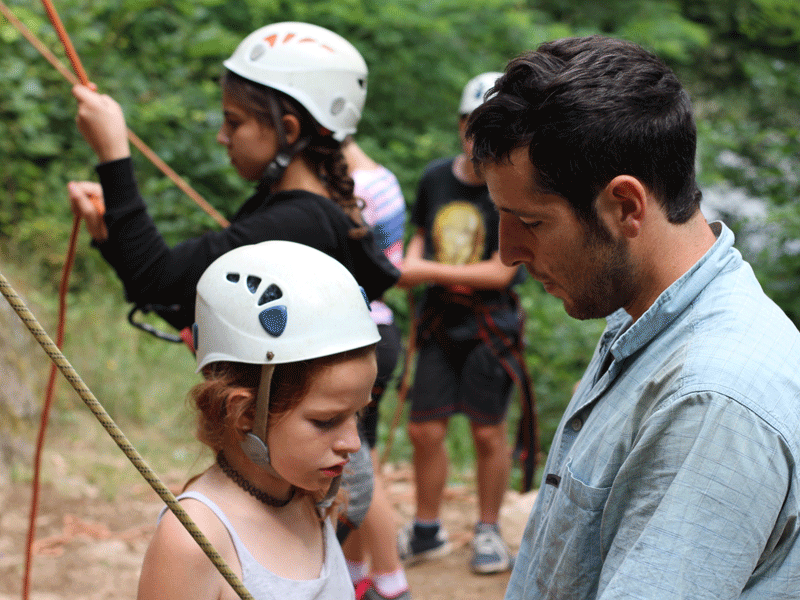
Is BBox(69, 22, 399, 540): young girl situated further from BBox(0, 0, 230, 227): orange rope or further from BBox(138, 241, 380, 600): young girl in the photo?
BBox(138, 241, 380, 600): young girl

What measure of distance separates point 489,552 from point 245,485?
8.67ft

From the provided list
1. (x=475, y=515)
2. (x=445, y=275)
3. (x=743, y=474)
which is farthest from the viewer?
(x=475, y=515)

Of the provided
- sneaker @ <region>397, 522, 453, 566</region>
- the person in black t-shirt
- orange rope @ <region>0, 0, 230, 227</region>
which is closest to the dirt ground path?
sneaker @ <region>397, 522, 453, 566</region>

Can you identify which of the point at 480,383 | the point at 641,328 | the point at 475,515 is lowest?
the point at 475,515

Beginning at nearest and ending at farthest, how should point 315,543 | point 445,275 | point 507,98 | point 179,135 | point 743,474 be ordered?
point 743,474 < point 507,98 < point 315,543 < point 445,275 < point 179,135

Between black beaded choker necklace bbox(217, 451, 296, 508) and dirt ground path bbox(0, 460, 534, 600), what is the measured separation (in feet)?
7.40

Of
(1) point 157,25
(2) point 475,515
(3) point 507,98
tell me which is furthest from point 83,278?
(3) point 507,98

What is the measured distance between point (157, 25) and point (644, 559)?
23.3ft

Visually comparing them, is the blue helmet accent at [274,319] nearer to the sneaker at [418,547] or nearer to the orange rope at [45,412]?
the orange rope at [45,412]

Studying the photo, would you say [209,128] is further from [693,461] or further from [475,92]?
[693,461]

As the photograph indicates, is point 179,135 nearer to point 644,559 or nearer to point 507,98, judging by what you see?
point 507,98

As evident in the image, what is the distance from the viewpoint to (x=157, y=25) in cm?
714

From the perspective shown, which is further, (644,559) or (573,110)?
(573,110)

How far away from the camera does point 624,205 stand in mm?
1347
